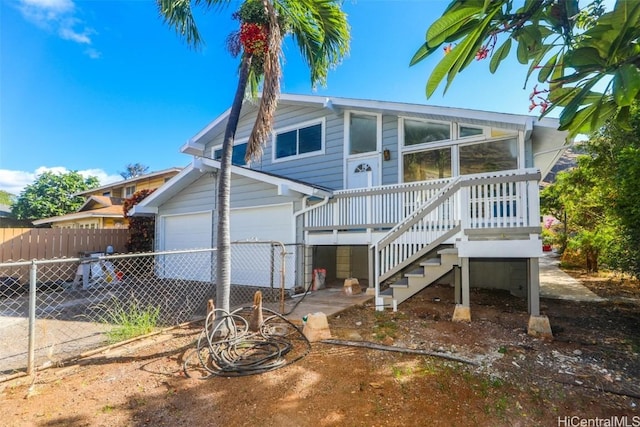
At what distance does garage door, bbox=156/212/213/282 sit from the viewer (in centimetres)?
949

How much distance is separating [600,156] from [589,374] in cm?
810

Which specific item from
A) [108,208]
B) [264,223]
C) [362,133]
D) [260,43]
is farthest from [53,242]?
[362,133]

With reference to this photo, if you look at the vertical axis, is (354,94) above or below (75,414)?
above

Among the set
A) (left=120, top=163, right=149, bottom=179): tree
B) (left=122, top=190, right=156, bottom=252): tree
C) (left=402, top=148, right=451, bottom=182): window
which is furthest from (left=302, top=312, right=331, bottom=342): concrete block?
(left=120, top=163, right=149, bottom=179): tree

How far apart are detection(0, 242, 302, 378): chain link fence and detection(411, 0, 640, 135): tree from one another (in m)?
3.95

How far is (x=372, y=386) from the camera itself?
2.98m

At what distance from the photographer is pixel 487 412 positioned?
2555 millimetres

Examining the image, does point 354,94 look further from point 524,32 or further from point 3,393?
point 3,393

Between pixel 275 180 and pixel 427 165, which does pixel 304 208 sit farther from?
pixel 427 165

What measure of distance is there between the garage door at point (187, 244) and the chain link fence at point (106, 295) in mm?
37

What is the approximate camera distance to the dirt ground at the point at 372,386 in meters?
2.52

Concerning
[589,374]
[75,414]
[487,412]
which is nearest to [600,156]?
[589,374]

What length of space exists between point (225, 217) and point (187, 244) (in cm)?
663

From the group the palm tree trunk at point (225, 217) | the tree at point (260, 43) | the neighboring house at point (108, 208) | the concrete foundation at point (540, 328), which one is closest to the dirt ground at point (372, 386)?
the concrete foundation at point (540, 328)
